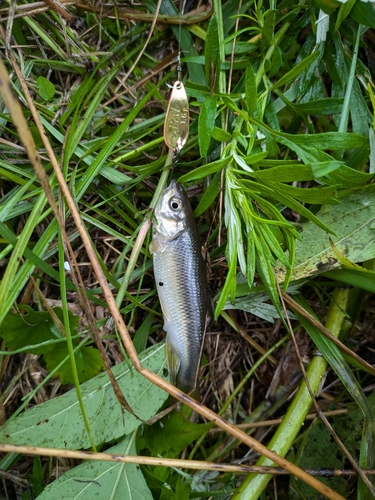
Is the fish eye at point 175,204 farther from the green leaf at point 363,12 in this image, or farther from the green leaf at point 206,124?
the green leaf at point 363,12

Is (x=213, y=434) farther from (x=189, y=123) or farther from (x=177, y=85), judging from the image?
(x=177, y=85)

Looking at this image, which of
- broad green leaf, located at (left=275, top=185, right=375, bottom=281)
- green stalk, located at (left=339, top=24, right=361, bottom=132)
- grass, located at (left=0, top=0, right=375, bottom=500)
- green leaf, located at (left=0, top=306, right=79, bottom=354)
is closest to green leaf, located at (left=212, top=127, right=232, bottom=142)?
grass, located at (left=0, top=0, right=375, bottom=500)

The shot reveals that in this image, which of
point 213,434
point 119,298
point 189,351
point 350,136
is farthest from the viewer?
point 213,434

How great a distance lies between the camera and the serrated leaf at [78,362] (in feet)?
6.90

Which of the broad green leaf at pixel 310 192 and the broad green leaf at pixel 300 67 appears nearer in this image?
the broad green leaf at pixel 310 192

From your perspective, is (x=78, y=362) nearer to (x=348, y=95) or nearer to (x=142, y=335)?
(x=142, y=335)

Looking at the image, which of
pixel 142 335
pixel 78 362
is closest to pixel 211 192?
pixel 142 335

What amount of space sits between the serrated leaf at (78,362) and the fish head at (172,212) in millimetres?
654

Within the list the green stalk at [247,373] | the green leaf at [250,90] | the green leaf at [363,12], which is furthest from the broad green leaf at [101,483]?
the green leaf at [363,12]

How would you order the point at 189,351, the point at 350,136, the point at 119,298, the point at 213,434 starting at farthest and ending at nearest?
the point at 213,434
the point at 189,351
the point at 119,298
the point at 350,136

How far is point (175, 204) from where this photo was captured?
1996mm

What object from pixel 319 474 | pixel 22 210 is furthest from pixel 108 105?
pixel 319 474

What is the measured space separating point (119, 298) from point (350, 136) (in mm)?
1107

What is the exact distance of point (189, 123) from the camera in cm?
208
